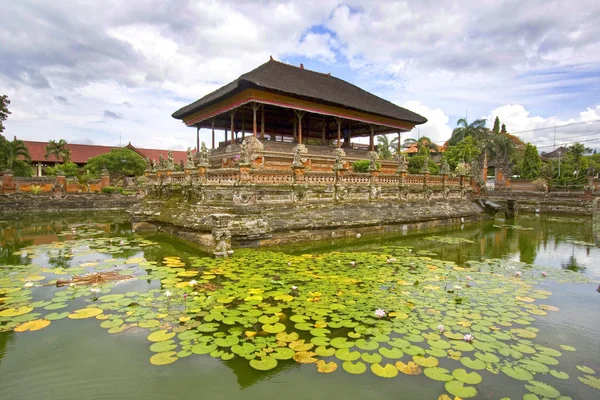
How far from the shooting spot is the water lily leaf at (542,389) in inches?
122

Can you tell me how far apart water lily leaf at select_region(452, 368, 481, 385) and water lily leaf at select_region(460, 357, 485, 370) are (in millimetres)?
116

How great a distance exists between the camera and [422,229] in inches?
562

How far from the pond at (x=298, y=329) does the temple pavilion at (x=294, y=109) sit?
9626 mm

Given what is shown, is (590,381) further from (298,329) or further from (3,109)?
(3,109)

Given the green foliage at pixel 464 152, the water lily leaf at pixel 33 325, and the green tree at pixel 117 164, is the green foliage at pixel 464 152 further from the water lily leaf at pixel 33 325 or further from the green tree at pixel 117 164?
the water lily leaf at pixel 33 325

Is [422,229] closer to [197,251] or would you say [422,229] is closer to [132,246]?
[197,251]

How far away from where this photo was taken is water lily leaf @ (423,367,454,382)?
3.33 metres

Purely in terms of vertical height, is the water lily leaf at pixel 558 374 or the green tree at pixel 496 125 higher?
the green tree at pixel 496 125

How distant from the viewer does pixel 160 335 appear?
4.17 m

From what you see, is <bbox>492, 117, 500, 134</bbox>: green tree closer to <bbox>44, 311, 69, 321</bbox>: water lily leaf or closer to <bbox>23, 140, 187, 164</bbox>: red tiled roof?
<bbox>23, 140, 187, 164</bbox>: red tiled roof

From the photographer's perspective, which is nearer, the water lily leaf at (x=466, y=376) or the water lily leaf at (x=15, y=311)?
the water lily leaf at (x=466, y=376)

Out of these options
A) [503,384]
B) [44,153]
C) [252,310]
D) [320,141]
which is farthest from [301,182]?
[44,153]

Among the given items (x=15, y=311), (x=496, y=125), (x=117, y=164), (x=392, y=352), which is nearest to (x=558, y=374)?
(x=392, y=352)

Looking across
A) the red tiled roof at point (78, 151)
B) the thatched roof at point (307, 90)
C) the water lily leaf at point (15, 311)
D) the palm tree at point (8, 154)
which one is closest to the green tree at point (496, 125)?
the thatched roof at point (307, 90)
